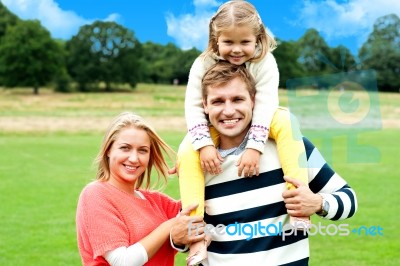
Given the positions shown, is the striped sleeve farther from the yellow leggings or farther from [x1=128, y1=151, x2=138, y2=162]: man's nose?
[x1=128, y1=151, x2=138, y2=162]: man's nose

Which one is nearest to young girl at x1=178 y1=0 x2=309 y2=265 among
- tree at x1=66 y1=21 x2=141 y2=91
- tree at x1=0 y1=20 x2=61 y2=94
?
tree at x1=66 y1=21 x2=141 y2=91

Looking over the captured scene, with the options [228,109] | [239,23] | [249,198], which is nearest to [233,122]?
[228,109]

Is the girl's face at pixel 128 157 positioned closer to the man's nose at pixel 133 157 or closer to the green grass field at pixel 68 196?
the man's nose at pixel 133 157

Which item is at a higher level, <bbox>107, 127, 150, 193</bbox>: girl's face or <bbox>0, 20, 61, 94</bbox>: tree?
<bbox>0, 20, 61, 94</bbox>: tree

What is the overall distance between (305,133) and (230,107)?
54.9 inches

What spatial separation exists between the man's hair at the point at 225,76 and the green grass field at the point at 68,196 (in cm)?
80

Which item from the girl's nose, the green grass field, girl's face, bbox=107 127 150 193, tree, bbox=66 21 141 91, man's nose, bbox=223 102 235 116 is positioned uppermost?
tree, bbox=66 21 141 91

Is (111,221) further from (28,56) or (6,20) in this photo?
(6,20)

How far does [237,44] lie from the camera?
2.76 m

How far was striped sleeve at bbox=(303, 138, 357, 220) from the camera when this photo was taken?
2688 millimetres

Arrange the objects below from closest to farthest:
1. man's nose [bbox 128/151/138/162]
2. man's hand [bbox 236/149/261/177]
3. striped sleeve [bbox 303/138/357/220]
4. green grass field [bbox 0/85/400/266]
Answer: man's hand [bbox 236/149/261/177] < striped sleeve [bbox 303/138/357/220] < man's nose [bbox 128/151/138/162] < green grass field [bbox 0/85/400/266]

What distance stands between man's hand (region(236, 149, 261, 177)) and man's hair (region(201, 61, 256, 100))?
0.84 ft

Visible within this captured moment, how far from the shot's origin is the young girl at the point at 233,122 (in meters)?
2.62

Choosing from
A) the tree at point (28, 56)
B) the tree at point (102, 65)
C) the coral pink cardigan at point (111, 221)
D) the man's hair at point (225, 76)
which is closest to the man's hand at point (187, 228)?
the coral pink cardigan at point (111, 221)
